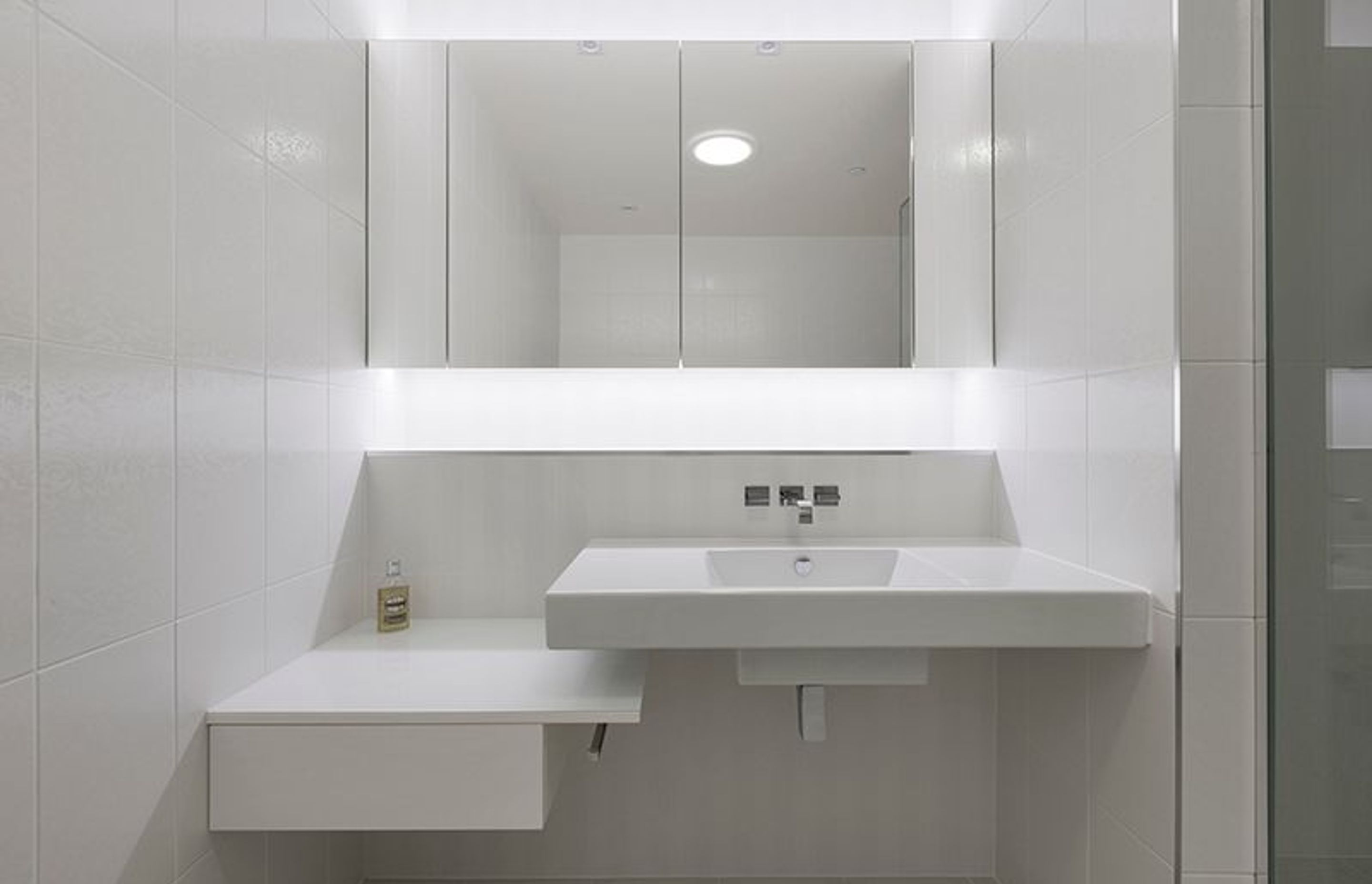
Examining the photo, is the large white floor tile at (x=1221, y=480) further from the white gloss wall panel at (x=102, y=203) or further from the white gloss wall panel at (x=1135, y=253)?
the white gloss wall panel at (x=102, y=203)

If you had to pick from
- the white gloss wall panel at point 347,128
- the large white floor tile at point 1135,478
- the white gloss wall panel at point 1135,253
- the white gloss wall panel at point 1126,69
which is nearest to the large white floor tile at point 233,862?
the white gloss wall panel at point 347,128

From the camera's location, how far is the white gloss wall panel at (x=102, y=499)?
3.21 ft

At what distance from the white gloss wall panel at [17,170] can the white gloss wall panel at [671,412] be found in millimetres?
1177

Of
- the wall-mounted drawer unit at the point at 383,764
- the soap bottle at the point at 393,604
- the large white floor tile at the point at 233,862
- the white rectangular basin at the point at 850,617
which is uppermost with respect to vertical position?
the white rectangular basin at the point at 850,617

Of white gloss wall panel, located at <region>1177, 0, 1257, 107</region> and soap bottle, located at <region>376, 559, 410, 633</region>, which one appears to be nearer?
white gloss wall panel, located at <region>1177, 0, 1257, 107</region>

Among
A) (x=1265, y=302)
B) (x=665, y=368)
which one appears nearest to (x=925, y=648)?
(x=1265, y=302)

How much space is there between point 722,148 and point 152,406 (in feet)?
4.26

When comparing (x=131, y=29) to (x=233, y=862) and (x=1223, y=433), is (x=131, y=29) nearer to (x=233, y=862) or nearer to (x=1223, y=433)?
(x=233, y=862)

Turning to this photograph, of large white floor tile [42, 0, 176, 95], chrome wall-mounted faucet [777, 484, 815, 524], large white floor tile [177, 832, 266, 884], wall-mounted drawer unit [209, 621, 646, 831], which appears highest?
large white floor tile [42, 0, 176, 95]

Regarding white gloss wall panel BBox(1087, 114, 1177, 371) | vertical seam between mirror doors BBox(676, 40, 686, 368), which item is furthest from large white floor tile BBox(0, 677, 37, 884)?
white gloss wall panel BBox(1087, 114, 1177, 371)

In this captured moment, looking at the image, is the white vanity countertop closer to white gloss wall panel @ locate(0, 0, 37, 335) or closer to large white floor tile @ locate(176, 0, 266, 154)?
white gloss wall panel @ locate(0, 0, 37, 335)

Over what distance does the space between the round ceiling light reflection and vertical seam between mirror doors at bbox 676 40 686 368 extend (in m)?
0.03

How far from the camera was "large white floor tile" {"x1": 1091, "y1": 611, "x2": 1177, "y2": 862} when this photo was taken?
124 cm

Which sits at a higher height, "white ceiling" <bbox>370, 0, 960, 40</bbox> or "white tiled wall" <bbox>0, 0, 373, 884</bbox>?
"white ceiling" <bbox>370, 0, 960, 40</bbox>
